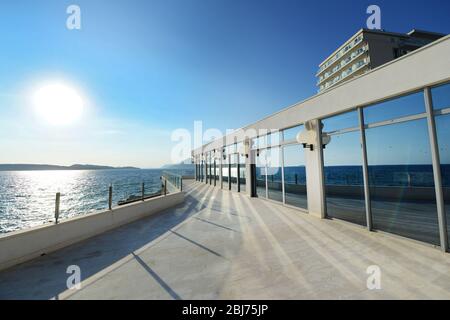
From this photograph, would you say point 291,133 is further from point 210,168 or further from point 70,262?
point 210,168

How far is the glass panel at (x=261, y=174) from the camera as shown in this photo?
975cm

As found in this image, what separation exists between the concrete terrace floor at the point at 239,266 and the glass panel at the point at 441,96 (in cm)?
244

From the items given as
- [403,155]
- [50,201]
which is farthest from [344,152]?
[50,201]

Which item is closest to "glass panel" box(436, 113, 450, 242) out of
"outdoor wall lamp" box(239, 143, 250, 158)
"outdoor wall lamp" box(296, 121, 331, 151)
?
"outdoor wall lamp" box(296, 121, 331, 151)

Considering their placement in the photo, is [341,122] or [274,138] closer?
[341,122]

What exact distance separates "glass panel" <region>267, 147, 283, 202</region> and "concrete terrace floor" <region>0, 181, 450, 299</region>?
3.64 m

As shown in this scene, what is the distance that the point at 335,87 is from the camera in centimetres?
552

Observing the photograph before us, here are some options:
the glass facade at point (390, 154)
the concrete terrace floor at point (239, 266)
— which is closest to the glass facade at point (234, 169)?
the glass facade at point (390, 154)

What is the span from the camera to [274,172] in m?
9.13

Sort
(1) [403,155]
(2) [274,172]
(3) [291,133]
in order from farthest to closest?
(2) [274,172]
(3) [291,133]
(1) [403,155]

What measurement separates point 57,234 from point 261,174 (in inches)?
315

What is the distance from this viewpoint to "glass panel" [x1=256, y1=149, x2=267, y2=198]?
9.75 metres

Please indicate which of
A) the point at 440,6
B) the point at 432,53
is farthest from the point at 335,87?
the point at 440,6
